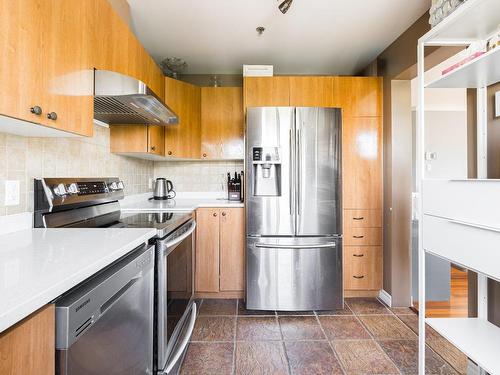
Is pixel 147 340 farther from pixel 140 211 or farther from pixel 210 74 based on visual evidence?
pixel 210 74

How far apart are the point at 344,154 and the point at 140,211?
199 cm

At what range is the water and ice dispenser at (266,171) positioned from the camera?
2535 millimetres

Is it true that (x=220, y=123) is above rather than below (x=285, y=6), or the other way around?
below

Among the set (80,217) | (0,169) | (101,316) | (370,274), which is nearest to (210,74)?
(80,217)

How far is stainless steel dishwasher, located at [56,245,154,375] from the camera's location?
72 centimetres

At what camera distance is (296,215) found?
2.49 metres

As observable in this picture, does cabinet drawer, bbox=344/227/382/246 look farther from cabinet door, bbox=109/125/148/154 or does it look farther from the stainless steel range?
cabinet door, bbox=109/125/148/154

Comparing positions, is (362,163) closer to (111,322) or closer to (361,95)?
(361,95)

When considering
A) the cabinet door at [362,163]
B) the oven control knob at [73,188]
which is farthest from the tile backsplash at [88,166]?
the cabinet door at [362,163]

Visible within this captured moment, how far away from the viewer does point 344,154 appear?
2.87 meters

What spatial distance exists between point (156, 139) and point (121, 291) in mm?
1825

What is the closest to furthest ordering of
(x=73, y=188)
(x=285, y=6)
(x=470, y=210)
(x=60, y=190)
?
(x=470, y=210)
(x=60, y=190)
(x=73, y=188)
(x=285, y=6)

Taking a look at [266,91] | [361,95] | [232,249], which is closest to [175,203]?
[232,249]

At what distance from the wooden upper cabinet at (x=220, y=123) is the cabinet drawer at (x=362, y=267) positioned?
160cm
